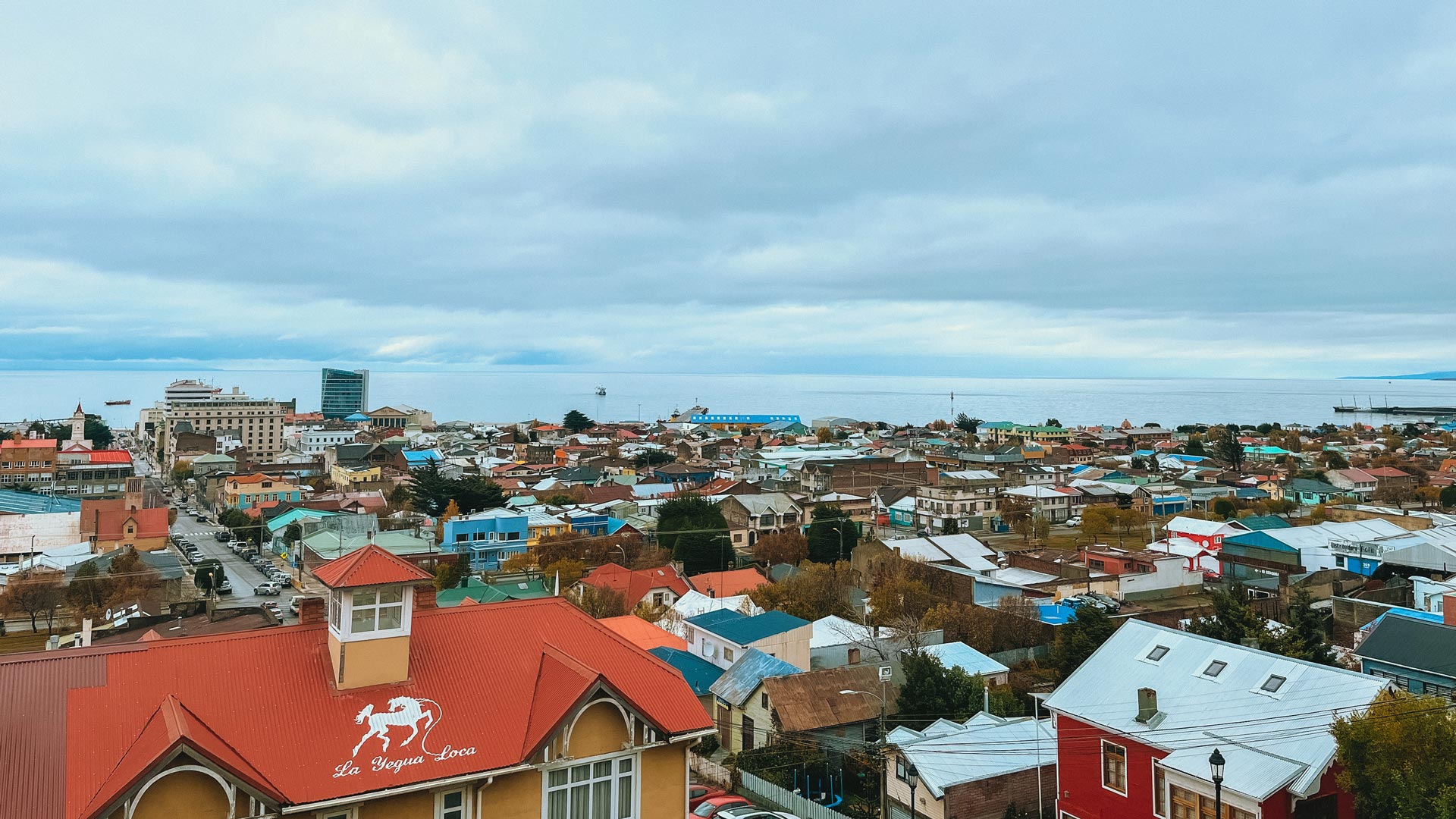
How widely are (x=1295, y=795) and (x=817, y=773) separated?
354 inches

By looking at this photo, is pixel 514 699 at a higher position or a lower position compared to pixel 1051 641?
higher

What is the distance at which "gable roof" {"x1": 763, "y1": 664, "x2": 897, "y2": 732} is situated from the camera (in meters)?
19.4

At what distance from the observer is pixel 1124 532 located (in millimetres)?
53719

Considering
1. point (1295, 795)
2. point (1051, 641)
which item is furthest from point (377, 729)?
point (1051, 641)

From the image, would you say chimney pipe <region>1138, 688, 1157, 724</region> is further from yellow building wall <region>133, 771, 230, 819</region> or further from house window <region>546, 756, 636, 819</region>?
yellow building wall <region>133, 771, 230, 819</region>

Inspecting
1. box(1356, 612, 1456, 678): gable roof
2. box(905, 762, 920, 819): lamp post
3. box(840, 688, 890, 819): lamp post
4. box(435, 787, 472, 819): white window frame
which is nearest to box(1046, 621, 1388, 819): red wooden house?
box(905, 762, 920, 819): lamp post

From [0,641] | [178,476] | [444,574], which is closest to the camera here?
[0,641]

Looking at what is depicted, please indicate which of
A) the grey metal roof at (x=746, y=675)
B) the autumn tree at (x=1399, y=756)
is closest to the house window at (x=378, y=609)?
the autumn tree at (x=1399, y=756)

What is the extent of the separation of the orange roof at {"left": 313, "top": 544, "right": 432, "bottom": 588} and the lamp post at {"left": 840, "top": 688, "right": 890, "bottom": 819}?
6.70 m

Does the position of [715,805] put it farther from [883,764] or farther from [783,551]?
[783,551]

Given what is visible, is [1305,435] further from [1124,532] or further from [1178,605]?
[1178,605]

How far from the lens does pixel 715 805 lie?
16.2 meters

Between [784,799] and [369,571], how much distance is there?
11084 mm

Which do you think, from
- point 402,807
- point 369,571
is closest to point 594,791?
point 402,807
